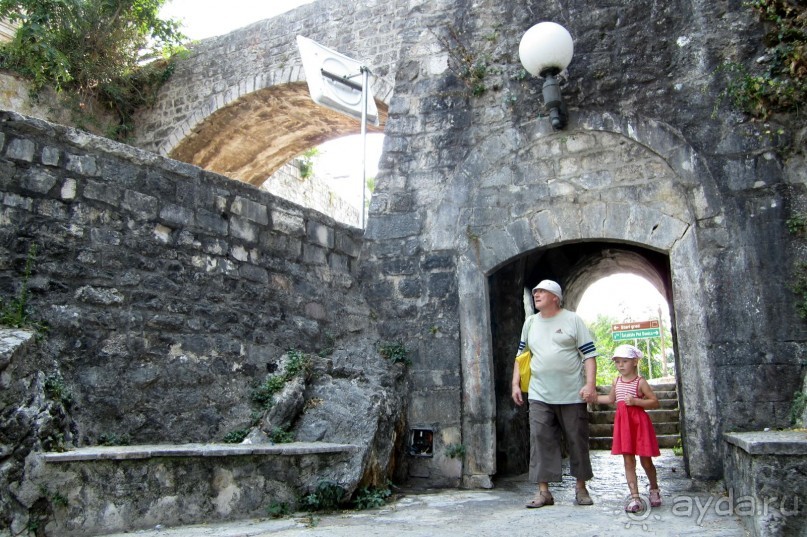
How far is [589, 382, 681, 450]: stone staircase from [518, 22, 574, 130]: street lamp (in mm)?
4740

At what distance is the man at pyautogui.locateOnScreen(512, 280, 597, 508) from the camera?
3.73 m

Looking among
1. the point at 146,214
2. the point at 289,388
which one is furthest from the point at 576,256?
the point at 146,214

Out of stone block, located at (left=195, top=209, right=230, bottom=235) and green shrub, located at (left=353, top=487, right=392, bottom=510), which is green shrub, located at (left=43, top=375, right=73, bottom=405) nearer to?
stone block, located at (left=195, top=209, right=230, bottom=235)

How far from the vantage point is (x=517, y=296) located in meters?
6.27

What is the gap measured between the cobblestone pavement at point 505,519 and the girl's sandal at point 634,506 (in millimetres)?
48

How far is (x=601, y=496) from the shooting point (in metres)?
4.09

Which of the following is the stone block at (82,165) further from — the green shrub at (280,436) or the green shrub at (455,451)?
the green shrub at (455,451)

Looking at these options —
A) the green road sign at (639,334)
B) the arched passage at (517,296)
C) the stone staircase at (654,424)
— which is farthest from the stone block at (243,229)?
the green road sign at (639,334)

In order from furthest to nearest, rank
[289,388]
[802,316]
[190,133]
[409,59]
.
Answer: [190,133], [409,59], [289,388], [802,316]

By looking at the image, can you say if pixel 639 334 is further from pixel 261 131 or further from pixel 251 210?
pixel 251 210

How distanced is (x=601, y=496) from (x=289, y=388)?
6.57ft

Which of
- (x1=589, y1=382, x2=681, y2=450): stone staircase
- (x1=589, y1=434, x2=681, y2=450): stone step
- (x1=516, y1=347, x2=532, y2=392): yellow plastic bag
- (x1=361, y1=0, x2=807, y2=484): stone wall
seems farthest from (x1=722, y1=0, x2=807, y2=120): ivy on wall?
(x1=589, y1=434, x2=681, y2=450): stone step

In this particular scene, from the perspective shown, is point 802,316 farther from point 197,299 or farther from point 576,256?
point 576,256

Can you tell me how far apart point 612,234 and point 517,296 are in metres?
1.74
